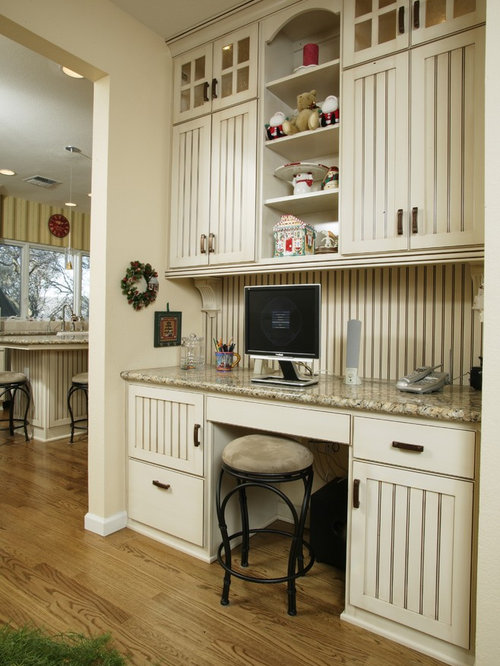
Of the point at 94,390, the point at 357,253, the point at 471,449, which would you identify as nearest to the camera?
the point at 471,449

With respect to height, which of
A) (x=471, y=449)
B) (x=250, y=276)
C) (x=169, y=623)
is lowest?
(x=169, y=623)

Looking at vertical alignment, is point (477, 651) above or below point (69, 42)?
below

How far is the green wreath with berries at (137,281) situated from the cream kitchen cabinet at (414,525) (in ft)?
4.75

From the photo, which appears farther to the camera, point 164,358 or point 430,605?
point 164,358

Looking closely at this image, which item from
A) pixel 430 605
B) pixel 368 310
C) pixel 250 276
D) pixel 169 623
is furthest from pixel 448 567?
pixel 250 276

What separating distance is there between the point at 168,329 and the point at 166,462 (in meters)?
0.83

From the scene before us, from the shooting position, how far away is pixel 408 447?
1.52 metres

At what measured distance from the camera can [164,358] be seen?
8.79 feet

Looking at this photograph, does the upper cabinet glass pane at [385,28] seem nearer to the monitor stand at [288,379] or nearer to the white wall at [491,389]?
the white wall at [491,389]

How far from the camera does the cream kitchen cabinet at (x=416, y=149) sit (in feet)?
5.51

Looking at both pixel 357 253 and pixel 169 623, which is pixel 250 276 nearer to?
pixel 357 253

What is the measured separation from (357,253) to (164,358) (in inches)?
54.2

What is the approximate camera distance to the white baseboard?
233 centimetres

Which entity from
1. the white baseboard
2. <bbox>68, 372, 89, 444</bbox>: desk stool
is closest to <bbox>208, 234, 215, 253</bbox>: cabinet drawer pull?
the white baseboard
